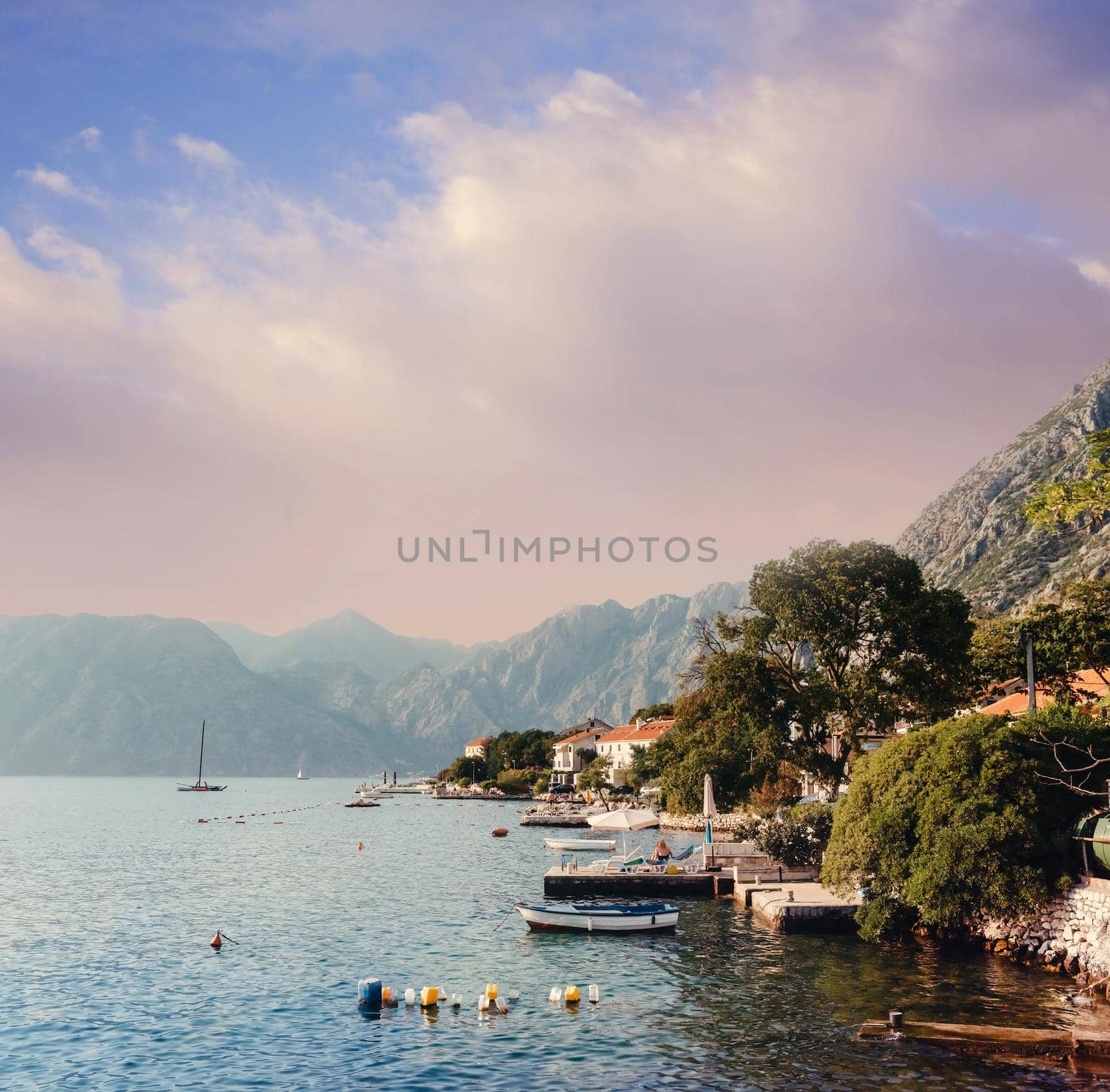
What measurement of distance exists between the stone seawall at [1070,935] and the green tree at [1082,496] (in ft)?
71.2

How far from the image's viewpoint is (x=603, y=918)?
147ft

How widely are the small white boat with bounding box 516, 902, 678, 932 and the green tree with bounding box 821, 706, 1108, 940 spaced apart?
8.10 metres

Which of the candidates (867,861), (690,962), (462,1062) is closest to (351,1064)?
(462,1062)

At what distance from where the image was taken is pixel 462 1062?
84.4 feet

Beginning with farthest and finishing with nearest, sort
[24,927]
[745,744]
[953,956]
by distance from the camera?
[745,744] < [24,927] < [953,956]

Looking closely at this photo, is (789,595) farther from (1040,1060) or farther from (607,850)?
(1040,1060)

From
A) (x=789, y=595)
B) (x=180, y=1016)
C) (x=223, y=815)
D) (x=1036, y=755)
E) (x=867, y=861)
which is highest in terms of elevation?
(x=789, y=595)

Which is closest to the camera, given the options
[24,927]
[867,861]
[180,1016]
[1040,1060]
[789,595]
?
[1040,1060]

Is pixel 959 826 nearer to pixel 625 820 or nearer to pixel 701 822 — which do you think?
pixel 625 820

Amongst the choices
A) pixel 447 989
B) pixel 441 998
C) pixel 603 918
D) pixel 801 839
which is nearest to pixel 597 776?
pixel 801 839

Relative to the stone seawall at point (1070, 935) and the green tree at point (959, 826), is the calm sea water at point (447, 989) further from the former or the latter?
the green tree at point (959, 826)

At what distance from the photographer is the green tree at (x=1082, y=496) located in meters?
16.0

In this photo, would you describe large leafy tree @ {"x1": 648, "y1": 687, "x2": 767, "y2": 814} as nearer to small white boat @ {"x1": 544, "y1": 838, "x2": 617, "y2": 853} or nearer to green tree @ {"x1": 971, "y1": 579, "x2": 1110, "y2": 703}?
small white boat @ {"x1": 544, "y1": 838, "x2": 617, "y2": 853}

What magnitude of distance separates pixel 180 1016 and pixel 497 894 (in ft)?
102
